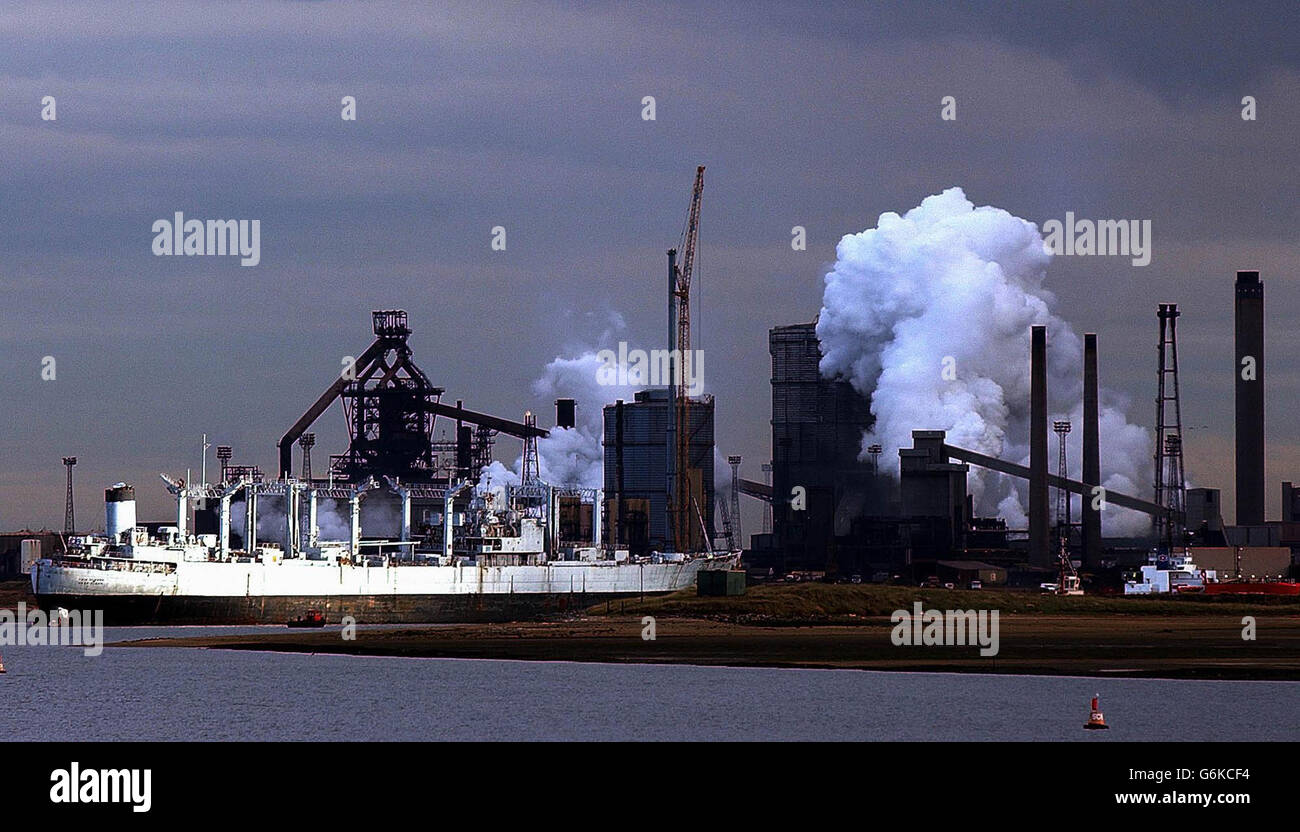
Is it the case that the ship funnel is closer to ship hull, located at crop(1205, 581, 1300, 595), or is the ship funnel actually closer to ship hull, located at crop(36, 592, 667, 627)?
ship hull, located at crop(36, 592, 667, 627)

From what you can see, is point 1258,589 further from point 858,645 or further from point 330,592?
point 330,592

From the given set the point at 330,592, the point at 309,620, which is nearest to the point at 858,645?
the point at 309,620

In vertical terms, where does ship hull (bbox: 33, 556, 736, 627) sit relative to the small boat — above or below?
above

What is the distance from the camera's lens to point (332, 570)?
166 meters

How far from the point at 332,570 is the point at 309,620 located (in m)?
13.4

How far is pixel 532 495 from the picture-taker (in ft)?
623

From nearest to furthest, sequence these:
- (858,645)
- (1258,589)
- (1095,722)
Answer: (1095,722) → (858,645) → (1258,589)

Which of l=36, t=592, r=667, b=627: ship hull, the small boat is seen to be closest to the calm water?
the small boat

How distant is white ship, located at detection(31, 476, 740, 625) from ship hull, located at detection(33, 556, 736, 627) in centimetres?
11

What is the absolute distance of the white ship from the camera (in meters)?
154

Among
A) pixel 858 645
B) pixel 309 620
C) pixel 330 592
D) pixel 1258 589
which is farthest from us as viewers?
pixel 1258 589
